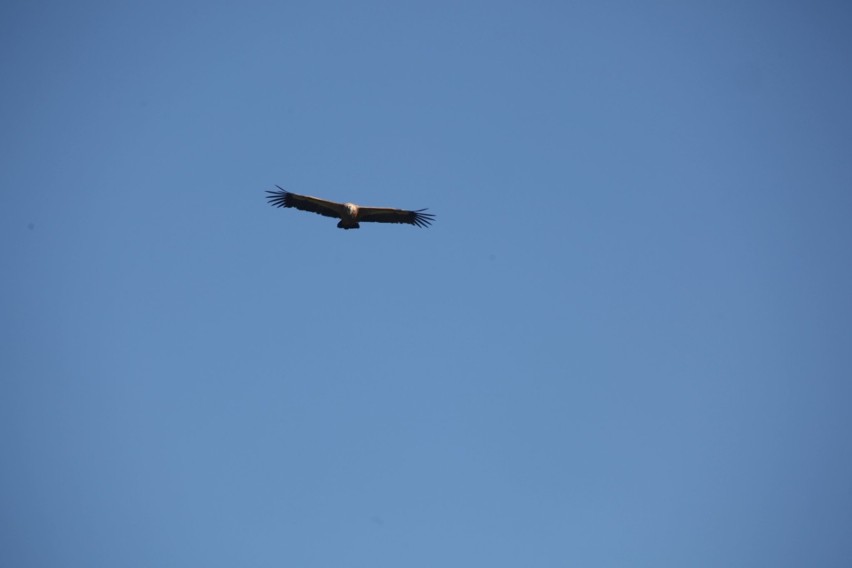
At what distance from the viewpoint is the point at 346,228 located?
33562mm

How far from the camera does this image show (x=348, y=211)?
33312mm

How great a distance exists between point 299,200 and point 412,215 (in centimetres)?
441

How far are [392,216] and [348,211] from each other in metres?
2.33

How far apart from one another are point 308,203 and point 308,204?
0.16ft

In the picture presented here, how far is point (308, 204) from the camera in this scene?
34.0 m

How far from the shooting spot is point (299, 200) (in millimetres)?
33938

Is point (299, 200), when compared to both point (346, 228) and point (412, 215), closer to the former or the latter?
point (346, 228)

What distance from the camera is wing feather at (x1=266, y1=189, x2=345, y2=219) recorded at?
110ft

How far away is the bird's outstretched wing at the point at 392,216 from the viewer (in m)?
34.6

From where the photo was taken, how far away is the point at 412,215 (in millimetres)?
34906

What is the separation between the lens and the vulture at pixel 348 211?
33.5 metres

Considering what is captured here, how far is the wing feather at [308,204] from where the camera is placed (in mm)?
33656

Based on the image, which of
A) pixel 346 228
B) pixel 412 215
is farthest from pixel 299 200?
pixel 412 215

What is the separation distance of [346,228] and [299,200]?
215 centimetres
